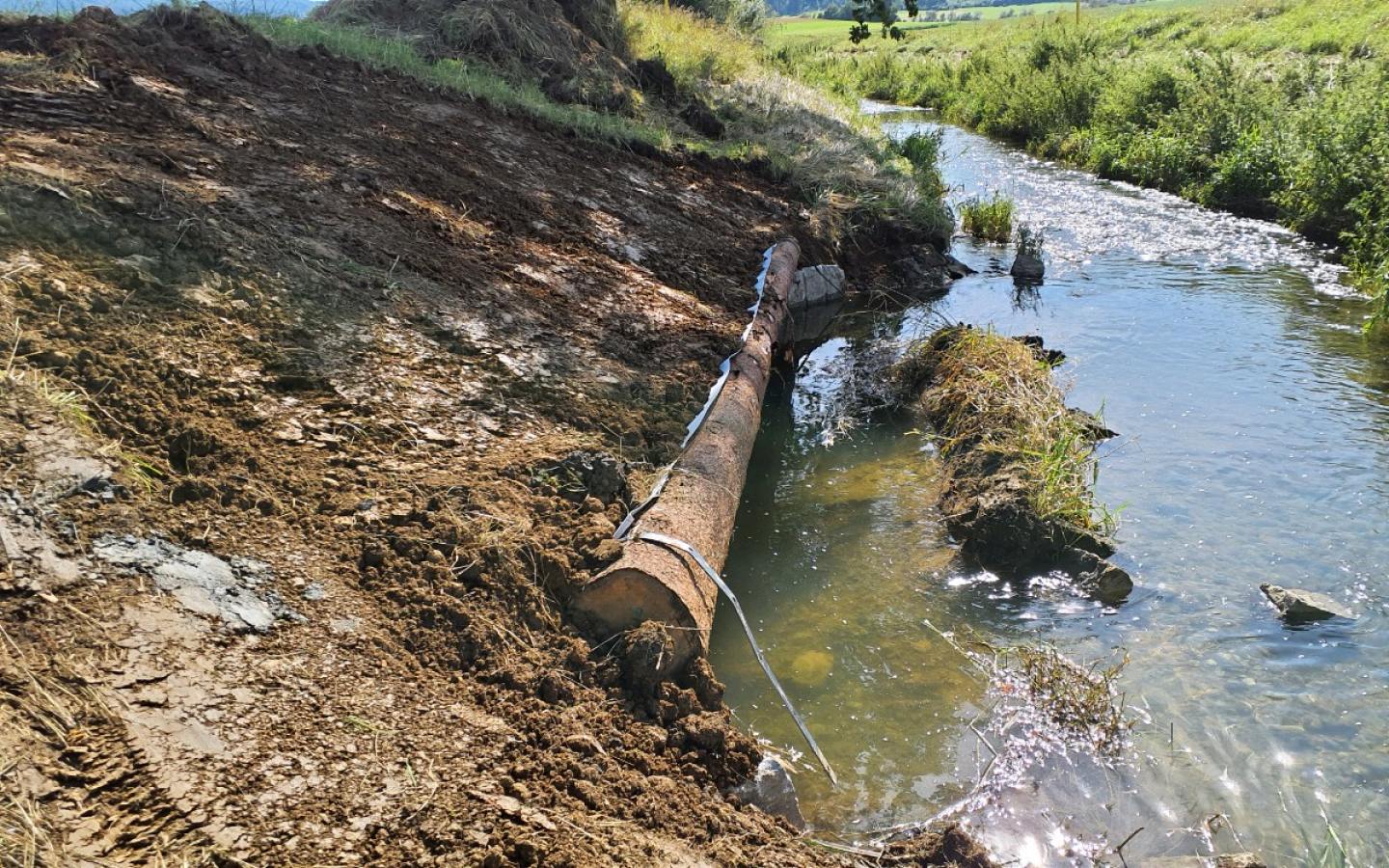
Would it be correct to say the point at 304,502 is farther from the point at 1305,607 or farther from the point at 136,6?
the point at 136,6

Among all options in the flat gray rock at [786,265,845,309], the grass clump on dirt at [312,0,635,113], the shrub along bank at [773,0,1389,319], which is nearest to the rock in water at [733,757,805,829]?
the flat gray rock at [786,265,845,309]

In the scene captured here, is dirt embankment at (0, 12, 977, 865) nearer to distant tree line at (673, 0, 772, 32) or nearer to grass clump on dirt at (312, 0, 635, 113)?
grass clump on dirt at (312, 0, 635, 113)

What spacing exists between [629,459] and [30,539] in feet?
9.02

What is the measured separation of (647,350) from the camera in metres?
6.48

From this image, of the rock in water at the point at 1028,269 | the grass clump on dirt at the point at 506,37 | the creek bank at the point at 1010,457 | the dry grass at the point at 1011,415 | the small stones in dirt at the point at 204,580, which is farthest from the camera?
the grass clump on dirt at the point at 506,37

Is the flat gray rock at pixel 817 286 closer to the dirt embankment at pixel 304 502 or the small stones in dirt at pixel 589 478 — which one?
the dirt embankment at pixel 304 502

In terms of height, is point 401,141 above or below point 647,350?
above

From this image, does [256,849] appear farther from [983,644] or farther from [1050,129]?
[1050,129]

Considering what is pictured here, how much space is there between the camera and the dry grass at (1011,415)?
5871 mm

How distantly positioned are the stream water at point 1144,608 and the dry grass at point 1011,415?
31 cm

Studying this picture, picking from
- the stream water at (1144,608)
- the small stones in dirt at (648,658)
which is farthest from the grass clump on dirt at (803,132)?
the small stones in dirt at (648,658)

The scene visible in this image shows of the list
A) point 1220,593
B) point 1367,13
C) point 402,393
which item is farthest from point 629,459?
point 1367,13

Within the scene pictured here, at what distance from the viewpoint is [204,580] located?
3344 millimetres

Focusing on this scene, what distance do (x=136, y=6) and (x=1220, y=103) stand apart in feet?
50.1
